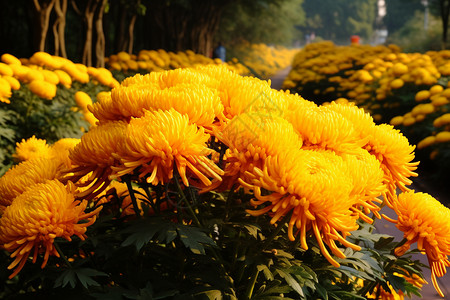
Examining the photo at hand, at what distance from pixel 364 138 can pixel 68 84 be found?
11.3 feet

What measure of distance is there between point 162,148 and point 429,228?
80 cm

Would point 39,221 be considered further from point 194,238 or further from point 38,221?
point 194,238

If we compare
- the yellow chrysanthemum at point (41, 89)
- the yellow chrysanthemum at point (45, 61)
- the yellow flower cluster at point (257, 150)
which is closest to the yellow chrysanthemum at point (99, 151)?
the yellow flower cluster at point (257, 150)

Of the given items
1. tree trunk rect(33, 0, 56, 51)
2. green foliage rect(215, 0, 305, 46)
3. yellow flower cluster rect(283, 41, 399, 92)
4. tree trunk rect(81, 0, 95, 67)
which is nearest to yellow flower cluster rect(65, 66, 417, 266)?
tree trunk rect(33, 0, 56, 51)

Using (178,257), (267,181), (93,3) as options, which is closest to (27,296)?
(178,257)

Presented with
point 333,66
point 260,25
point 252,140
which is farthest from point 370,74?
point 260,25

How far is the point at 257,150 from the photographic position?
1056mm

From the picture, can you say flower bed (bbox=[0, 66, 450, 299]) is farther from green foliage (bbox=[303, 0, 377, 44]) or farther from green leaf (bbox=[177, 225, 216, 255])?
green foliage (bbox=[303, 0, 377, 44])

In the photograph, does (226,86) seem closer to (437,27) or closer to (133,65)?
(133,65)

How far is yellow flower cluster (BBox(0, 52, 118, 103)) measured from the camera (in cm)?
346

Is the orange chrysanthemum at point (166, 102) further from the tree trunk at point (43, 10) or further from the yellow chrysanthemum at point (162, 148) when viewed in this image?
the tree trunk at point (43, 10)

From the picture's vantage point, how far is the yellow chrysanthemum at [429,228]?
126 centimetres

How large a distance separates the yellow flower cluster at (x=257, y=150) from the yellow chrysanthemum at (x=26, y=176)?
8.1 inches

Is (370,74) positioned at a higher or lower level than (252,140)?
lower
